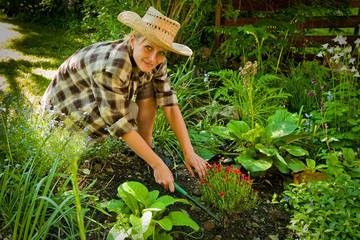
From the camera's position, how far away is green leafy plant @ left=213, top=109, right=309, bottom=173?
2.51 meters

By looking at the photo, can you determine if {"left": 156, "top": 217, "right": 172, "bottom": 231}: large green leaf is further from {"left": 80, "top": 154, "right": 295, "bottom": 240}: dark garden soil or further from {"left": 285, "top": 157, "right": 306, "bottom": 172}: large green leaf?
{"left": 285, "top": 157, "right": 306, "bottom": 172}: large green leaf

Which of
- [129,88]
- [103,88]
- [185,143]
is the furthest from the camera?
[185,143]

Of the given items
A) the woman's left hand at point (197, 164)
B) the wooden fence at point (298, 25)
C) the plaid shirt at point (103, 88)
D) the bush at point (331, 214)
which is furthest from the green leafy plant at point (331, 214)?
the wooden fence at point (298, 25)

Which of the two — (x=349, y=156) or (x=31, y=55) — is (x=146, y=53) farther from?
(x=31, y=55)

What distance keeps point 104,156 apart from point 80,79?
577 mm

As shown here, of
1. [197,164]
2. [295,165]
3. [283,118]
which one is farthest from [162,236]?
[283,118]

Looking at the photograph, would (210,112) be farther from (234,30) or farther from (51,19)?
(51,19)

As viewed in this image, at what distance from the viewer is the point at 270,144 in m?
2.70

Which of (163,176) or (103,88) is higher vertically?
(103,88)

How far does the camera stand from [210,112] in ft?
11.1

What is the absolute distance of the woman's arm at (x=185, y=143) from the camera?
2.28 meters

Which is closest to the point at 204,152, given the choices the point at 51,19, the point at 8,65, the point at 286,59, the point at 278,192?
the point at 278,192

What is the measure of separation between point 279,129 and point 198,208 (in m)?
0.88

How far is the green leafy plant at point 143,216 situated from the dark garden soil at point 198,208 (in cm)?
15
